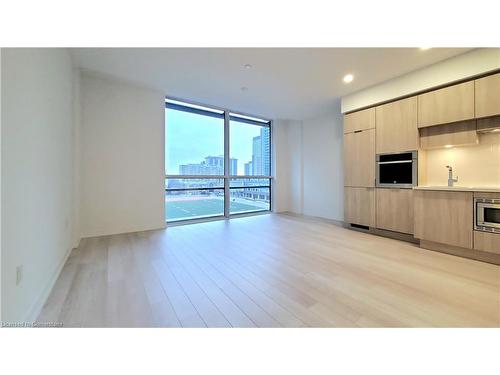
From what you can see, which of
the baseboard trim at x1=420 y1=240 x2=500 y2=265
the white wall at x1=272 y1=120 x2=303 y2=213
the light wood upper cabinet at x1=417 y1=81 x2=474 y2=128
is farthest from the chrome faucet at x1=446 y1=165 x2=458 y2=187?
the white wall at x1=272 y1=120 x2=303 y2=213

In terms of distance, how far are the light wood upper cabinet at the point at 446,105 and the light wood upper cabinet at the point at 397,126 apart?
11 cm

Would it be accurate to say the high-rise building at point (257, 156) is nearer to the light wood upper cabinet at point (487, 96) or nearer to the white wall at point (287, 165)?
the white wall at point (287, 165)

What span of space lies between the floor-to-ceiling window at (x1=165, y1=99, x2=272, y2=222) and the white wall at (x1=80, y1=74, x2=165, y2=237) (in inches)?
14.4

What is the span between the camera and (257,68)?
3.17 metres

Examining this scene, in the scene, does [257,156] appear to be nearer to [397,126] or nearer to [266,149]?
[266,149]

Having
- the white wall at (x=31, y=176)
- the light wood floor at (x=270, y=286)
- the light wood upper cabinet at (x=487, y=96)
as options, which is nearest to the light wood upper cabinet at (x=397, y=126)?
the light wood upper cabinet at (x=487, y=96)

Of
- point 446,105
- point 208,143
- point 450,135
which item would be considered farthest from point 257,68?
→ point 450,135

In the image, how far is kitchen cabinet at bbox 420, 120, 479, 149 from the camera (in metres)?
2.80

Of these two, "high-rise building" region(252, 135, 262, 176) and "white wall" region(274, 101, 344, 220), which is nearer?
"white wall" region(274, 101, 344, 220)

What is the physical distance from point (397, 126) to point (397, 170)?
76 cm

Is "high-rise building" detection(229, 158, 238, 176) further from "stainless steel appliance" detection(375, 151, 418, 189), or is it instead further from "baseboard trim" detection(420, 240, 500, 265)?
"baseboard trim" detection(420, 240, 500, 265)
